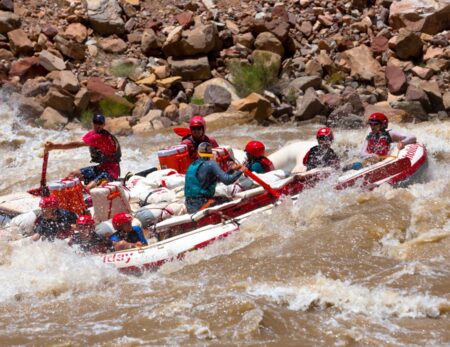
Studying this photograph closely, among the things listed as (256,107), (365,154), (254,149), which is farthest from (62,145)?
(256,107)

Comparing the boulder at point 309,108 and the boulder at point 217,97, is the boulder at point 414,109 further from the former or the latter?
the boulder at point 217,97

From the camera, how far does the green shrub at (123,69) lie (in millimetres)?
17750

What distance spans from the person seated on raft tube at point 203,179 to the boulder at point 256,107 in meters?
6.93

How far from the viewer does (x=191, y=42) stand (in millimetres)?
17906

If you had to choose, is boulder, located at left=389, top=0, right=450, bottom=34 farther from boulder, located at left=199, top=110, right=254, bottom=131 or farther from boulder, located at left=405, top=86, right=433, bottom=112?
boulder, located at left=199, top=110, right=254, bottom=131

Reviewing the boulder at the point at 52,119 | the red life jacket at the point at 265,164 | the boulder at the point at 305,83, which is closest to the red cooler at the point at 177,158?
the red life jacket at the point at 265,164

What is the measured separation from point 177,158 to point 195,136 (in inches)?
21.7

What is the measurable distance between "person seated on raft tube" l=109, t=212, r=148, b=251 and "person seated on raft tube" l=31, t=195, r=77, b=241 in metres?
0.58

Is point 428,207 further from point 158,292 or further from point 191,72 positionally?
point 191,72

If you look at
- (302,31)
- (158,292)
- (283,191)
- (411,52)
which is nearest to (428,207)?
(283,191)

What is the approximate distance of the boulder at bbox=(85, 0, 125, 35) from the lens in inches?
747

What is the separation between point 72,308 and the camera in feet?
22.3

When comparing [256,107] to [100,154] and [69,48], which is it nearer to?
[69,48]

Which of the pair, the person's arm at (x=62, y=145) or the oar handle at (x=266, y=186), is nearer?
the oar handle at (x=266, y=186)
